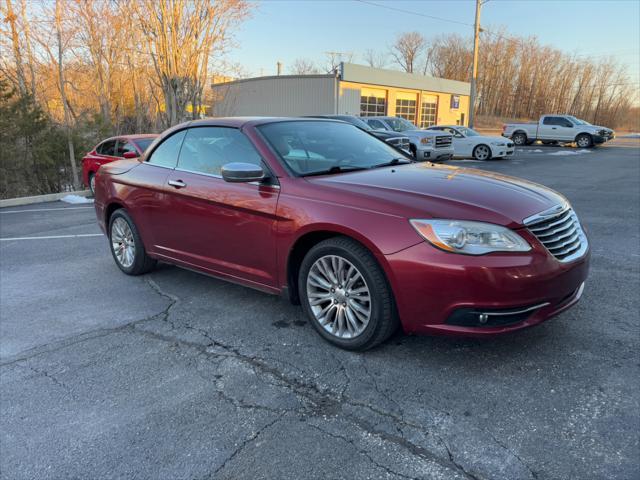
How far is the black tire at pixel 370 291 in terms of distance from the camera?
3.09m

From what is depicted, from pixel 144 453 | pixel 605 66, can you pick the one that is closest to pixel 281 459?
pixel 144 453

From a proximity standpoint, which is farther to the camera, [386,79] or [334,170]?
[386,79]

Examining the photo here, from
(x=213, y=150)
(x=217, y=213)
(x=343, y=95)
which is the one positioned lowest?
(x=217, y=213)

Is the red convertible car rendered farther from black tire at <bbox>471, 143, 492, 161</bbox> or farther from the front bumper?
black tire at <bbox>471, 143, 492, 161</bbox>

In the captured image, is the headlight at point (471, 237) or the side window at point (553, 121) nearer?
the headlight at point (471, 237)

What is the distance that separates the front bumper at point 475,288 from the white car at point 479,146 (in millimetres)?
Answer: 17715

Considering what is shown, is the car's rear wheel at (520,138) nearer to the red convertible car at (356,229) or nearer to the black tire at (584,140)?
the black tire at (584,140)

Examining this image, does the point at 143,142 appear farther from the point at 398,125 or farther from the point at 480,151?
the point at 480,151

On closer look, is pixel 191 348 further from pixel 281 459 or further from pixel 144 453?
pixel 281 459

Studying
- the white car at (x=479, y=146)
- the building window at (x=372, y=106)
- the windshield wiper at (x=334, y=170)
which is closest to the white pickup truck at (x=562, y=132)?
the building window at (x=372, y=106)

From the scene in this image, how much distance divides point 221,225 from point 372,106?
3145 centimetres

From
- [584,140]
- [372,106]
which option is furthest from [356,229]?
[372,106]

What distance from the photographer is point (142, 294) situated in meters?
4.74

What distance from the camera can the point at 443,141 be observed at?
16547mm
